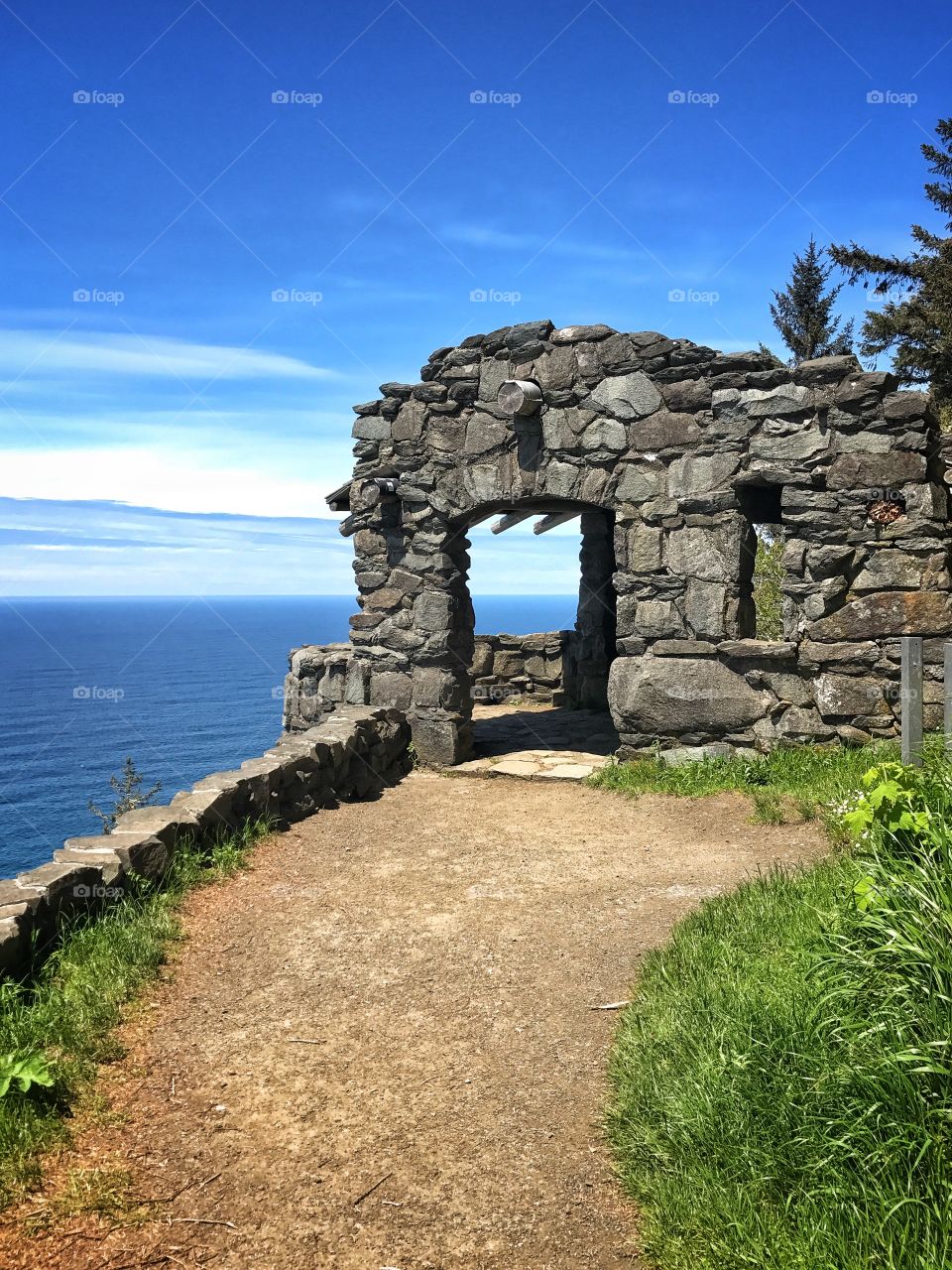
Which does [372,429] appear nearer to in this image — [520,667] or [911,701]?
[520,667]

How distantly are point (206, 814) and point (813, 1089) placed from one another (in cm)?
443

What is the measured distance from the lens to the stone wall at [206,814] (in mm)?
4473

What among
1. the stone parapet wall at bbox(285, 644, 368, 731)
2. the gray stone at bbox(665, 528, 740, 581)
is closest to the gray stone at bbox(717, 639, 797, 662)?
the gray stone at bbox(665, 528, 740, 581)

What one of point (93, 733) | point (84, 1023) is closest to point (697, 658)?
point (84, 1023)

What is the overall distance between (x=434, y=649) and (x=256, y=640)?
5196 inches

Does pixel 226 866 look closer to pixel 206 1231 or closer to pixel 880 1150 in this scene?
pixel 206 1231

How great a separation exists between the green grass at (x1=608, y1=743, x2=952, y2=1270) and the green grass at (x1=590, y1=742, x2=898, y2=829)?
3005mm

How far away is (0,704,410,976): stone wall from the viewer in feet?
14.7

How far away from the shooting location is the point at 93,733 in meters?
56.0

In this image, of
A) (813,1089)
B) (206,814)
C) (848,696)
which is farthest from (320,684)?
(813,1089)

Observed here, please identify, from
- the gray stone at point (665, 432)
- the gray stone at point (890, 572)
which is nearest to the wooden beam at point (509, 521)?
the gray stone at point (665, 432)

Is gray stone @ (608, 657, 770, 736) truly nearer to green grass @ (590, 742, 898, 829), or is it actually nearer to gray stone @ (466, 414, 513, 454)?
green grass @ (590, 742, 898, 829)

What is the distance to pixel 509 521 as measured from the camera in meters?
13.0

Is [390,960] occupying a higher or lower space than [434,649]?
lower
